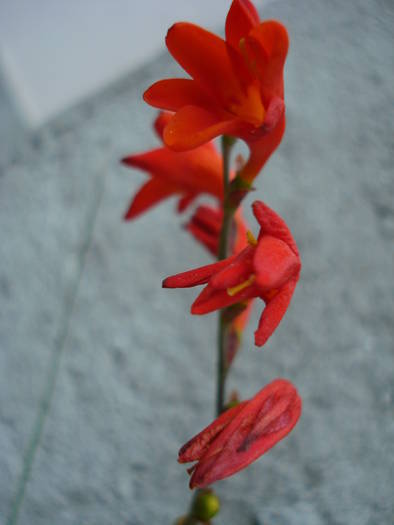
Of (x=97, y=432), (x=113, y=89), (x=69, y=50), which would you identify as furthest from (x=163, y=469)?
(x=69, y=50)

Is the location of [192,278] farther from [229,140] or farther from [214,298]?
[229,140]

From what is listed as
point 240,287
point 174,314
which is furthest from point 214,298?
point 174,314

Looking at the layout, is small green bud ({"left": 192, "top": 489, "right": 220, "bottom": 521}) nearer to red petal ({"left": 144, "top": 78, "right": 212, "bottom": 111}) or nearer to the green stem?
the green stem

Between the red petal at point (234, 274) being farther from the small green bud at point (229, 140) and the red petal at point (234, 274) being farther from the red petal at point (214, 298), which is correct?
the small green bud at point (229, 140)

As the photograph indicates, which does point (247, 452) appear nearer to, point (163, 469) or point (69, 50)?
point (163, 469)

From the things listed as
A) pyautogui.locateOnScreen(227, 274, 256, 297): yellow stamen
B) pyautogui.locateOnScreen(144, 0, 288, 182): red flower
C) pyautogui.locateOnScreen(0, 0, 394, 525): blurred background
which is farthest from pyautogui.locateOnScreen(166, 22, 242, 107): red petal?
pyautogui.locateOnScreen(0, 0, 394, 525): blurred background

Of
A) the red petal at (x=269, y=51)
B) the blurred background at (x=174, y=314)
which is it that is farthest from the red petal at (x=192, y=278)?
the blurred background at (x=174, y=314)
